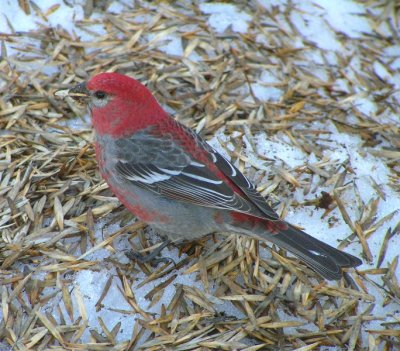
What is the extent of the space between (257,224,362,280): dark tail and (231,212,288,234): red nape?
20 millimetres

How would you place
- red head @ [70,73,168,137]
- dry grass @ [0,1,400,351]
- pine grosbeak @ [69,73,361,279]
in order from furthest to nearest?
red head @ [70,73,168,137]
pine grosbeak @ [69,73,361,279]
dry grass @ [0,1,400,351]

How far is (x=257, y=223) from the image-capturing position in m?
3.70

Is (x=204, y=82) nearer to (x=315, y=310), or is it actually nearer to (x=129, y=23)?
(x=129, y=23)

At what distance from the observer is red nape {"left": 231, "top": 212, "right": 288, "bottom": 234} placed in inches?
144

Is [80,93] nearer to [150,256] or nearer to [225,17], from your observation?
[150,256]

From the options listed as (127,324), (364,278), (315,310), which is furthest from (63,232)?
(364,278)

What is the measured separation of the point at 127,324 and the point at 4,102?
1784mm

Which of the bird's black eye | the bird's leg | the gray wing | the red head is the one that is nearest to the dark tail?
the gray wing

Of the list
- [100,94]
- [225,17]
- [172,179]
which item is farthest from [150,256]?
[225,17]

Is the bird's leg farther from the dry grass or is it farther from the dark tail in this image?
the dark tail

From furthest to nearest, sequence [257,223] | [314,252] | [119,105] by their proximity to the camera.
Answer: [119,105], [257,223], [314,252]

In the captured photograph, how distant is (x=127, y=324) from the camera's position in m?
3.45

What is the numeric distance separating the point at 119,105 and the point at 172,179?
0.58 meters

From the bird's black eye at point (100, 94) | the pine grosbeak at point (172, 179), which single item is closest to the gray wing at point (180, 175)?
the pine grosbeak at point (172, 179)
